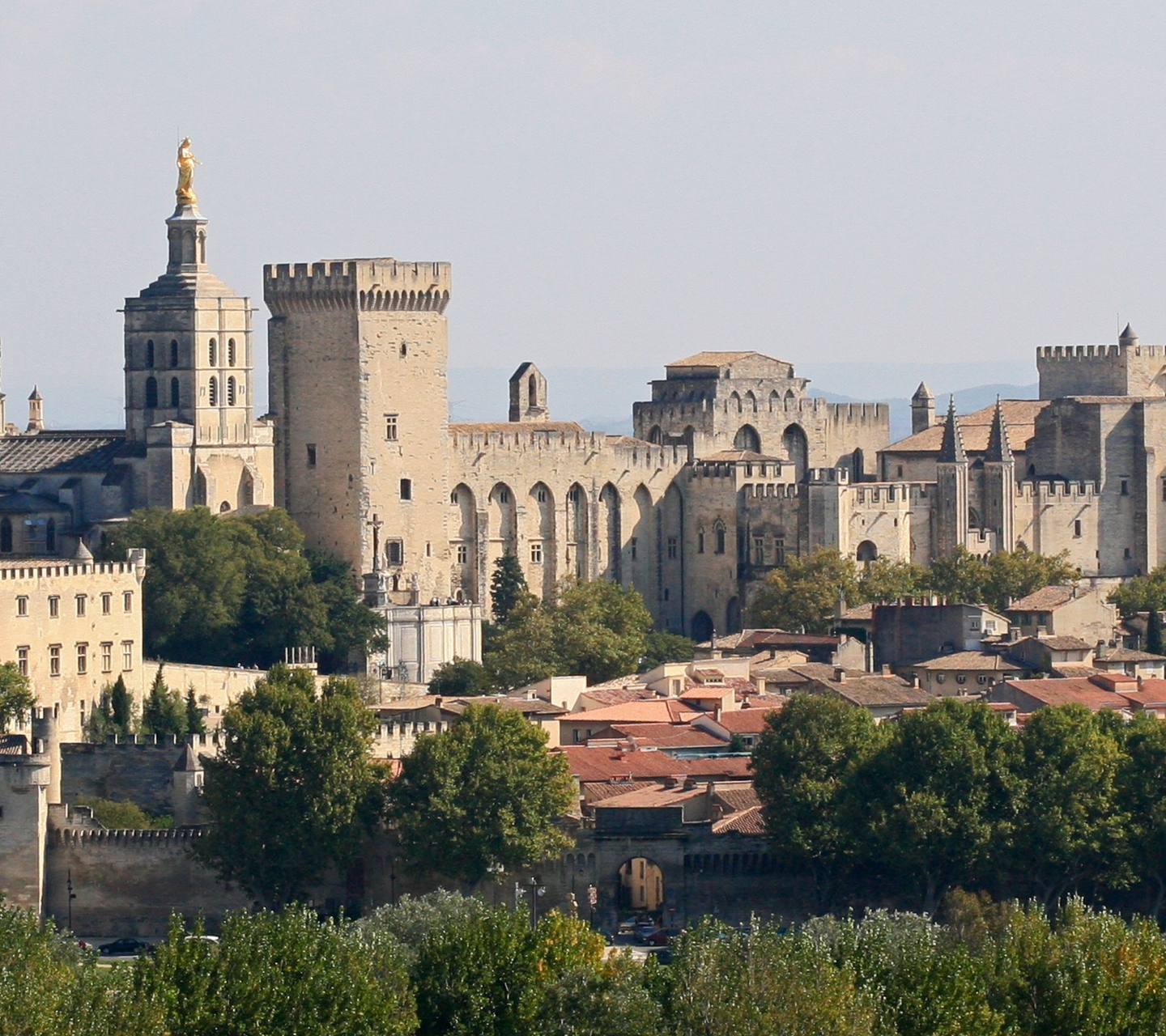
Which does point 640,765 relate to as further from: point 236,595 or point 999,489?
point 999,489

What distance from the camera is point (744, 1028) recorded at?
69.5 m

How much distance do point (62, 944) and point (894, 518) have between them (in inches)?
2482

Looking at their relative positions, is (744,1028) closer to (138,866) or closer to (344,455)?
(138,866)

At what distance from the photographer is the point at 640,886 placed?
96.6m

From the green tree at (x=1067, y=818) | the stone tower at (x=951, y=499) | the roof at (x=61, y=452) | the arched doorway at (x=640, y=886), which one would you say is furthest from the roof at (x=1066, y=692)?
the stone tower at (x=951, y=499)

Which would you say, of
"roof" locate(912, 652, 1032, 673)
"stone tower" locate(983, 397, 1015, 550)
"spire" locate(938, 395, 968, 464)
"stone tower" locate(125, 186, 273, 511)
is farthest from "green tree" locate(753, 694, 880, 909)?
"stone tower" locate(983, 397, 1015, 550)

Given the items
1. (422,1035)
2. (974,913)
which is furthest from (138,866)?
(422,1035)

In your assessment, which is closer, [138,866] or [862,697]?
[138,866]

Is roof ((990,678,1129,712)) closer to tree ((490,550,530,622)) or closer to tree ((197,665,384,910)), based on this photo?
tree ((197,665,384,910))

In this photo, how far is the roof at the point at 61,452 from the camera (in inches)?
5064

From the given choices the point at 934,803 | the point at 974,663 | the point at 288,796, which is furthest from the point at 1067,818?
the point at 974,663

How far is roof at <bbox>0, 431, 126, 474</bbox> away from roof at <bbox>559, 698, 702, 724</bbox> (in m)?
21.7

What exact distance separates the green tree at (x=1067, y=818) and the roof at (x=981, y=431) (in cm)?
5103

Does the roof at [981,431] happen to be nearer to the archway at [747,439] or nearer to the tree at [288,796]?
the archway at [747,439]
